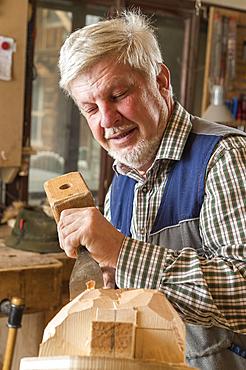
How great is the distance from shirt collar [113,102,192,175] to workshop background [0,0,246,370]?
5.00 ft

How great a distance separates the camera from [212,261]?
1.11 meters

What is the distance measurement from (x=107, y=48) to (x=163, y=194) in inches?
14.7

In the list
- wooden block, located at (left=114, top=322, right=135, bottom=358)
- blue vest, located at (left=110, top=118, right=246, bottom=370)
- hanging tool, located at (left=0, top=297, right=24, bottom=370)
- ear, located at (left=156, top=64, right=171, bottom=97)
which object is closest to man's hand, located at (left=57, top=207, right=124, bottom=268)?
blue vest, located at (left=110, top=118, right=246, bottom=370)

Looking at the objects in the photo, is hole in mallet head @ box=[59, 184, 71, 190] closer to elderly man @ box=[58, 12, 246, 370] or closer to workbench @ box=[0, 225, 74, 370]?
elderly man @ box=[58, 12, 246, 370]

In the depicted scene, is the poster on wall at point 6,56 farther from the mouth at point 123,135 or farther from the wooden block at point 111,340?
the wooden block at point 111,340

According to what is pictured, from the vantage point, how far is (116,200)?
1570 millimetres

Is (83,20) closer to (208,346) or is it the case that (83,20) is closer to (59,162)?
(59,162)

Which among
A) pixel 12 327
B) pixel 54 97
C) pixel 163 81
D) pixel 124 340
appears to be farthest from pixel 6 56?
pixel 124 340

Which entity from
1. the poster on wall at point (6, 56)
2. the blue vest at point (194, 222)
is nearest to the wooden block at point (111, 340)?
the blue vest at point (194, 222)

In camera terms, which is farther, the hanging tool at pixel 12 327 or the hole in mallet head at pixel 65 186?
the hanging tool at pixel 12 327

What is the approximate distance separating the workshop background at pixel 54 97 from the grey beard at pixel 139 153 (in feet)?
4.78

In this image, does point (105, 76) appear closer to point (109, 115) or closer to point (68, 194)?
point (109, 115)

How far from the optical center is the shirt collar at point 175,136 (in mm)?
1354

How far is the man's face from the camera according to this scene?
4.07 feet
